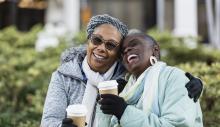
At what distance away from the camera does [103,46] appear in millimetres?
3252

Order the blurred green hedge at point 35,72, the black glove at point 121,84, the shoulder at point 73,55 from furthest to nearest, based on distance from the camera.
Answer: the blurred green hedge at point 35,72 < the shoulder at point 73,55 < the black glove at point 121,84

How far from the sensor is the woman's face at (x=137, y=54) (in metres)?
3.09

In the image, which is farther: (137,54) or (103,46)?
(103,46)

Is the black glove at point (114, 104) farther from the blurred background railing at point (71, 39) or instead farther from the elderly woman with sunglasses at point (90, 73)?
the blurred background railing at point (71, 39)

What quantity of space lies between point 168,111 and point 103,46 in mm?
621

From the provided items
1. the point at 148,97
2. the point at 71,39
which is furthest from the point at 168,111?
the point at 71,39

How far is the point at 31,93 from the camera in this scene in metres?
7.21

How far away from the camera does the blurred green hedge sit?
5.21 metres

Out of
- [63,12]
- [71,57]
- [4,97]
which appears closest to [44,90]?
[4,97]

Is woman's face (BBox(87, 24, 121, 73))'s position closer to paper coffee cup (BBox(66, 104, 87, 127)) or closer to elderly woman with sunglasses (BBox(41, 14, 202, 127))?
elderly woman with sunglasses (BBox(41, 14, 202, 127))

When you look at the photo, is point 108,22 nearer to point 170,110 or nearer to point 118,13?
point 170,110

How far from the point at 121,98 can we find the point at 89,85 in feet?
1.53

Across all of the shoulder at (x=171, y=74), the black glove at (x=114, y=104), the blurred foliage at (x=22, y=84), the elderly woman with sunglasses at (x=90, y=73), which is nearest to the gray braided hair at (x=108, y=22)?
the elderly woman with sunglasses at (x=90, y=73)

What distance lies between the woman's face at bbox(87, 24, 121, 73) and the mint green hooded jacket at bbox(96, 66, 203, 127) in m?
0.37
